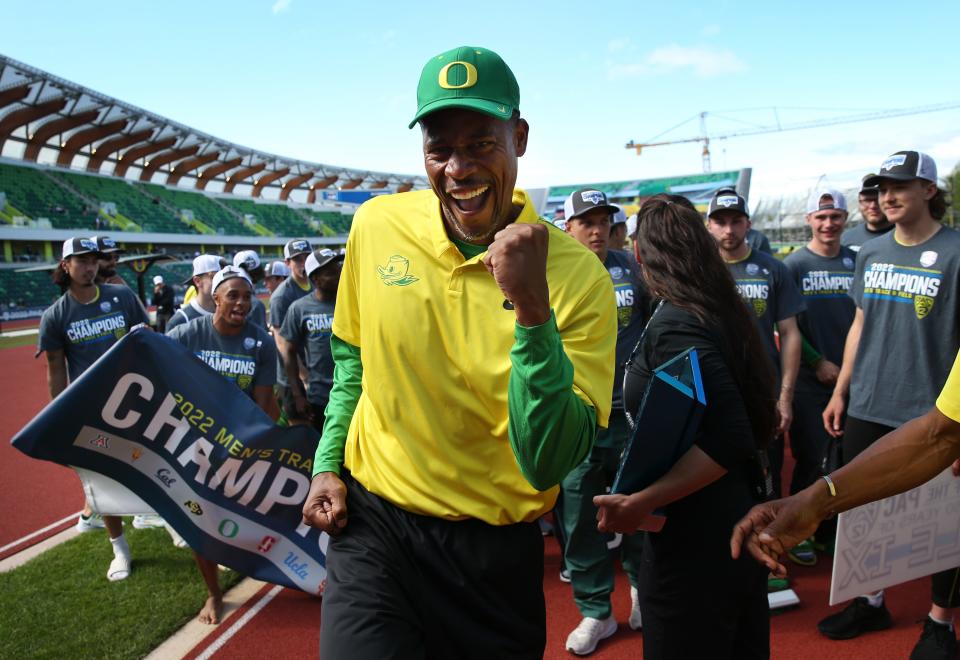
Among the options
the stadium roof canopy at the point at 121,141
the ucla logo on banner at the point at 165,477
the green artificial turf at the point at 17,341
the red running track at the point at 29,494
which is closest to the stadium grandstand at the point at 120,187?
the stadium roof canopy at the point at 121,141

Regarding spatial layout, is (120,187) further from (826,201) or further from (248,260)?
(826,201)

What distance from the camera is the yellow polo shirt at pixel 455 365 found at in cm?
157

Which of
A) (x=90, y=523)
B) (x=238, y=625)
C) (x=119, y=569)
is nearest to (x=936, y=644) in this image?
(x=238, y=625)

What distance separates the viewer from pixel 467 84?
1.53 meters

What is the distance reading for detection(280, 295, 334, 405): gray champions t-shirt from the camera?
5.02 meters

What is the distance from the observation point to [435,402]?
1606 millimetres

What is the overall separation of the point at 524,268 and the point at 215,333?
144 inches

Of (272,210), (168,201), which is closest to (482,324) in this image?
(168,201)

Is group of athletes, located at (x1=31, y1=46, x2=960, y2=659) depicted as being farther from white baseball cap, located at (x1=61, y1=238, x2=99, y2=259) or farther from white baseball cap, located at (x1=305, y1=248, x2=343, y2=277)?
white baseball cap, located at (x1=61, y1=238, x2=99, y2=259)

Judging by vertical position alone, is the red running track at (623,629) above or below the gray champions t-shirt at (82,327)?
below

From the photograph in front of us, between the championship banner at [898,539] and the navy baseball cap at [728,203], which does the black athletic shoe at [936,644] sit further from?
the navy baseball cap at [728,203]

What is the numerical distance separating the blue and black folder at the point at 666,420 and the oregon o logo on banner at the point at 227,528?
2554 mm

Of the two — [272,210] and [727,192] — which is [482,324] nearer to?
[727,192]

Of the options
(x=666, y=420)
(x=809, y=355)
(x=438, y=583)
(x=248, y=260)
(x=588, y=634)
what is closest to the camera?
(x=438, y=583)
